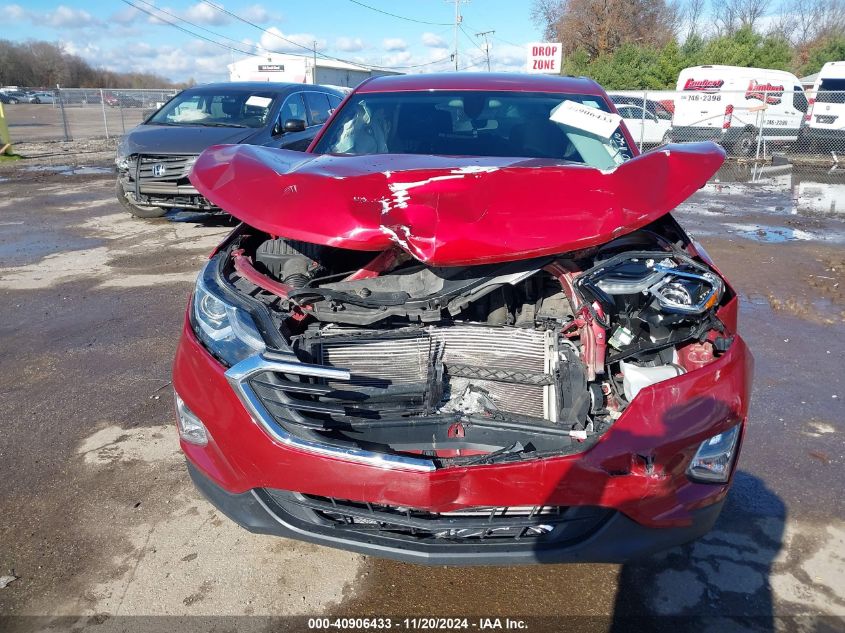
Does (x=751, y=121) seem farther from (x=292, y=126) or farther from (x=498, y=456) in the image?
(x=498, y=456)

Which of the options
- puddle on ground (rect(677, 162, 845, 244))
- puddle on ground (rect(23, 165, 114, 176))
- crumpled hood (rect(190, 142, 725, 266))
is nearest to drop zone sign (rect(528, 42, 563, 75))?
puddle on ground (rect(677, 162, 845, 244))

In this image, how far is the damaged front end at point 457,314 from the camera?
6.54 ft

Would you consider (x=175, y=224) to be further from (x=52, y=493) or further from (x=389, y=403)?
(x=389, y=403)

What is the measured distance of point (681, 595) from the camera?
2199 mm

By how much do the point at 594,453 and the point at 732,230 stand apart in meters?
7.68

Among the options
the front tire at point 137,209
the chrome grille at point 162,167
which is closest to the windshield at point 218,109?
the chrome grille at point 162,167

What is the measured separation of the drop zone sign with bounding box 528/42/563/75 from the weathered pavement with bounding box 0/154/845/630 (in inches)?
863

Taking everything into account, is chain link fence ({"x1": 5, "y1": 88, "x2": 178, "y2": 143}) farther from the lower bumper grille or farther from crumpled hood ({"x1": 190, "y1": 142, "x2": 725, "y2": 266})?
the lower bumper grille

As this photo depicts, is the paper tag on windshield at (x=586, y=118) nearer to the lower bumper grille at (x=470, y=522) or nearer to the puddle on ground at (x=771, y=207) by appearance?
the lower bumper grille at (x=470, y=522)

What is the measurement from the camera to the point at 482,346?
2.33m

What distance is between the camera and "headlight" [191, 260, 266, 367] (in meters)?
2.05

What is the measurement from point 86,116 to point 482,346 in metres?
35.5

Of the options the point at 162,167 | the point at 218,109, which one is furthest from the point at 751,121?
the point at 162,167

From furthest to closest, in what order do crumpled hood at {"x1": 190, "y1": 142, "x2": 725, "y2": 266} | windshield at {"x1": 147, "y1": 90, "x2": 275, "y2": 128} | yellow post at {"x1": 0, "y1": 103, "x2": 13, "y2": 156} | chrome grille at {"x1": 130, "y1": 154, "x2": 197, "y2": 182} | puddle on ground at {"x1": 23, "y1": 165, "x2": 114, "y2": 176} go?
yellow post at {"x1": 0, "y1": 103, "x2": 13, "y2": 156} < puddle on ground at {"x1": 23, "y1": 165, "x2": 114, "y2": 176} < windshield at {"x1": 147, "y1": 90, "x2": 275, "y2": 128} < chrome grille at {"x1": 130, "y1": 154, "x2": 197, "y2": 182} < crumpled hood at {"x1": 190, "y1": 142, "x2": 725, "y2": 266}
